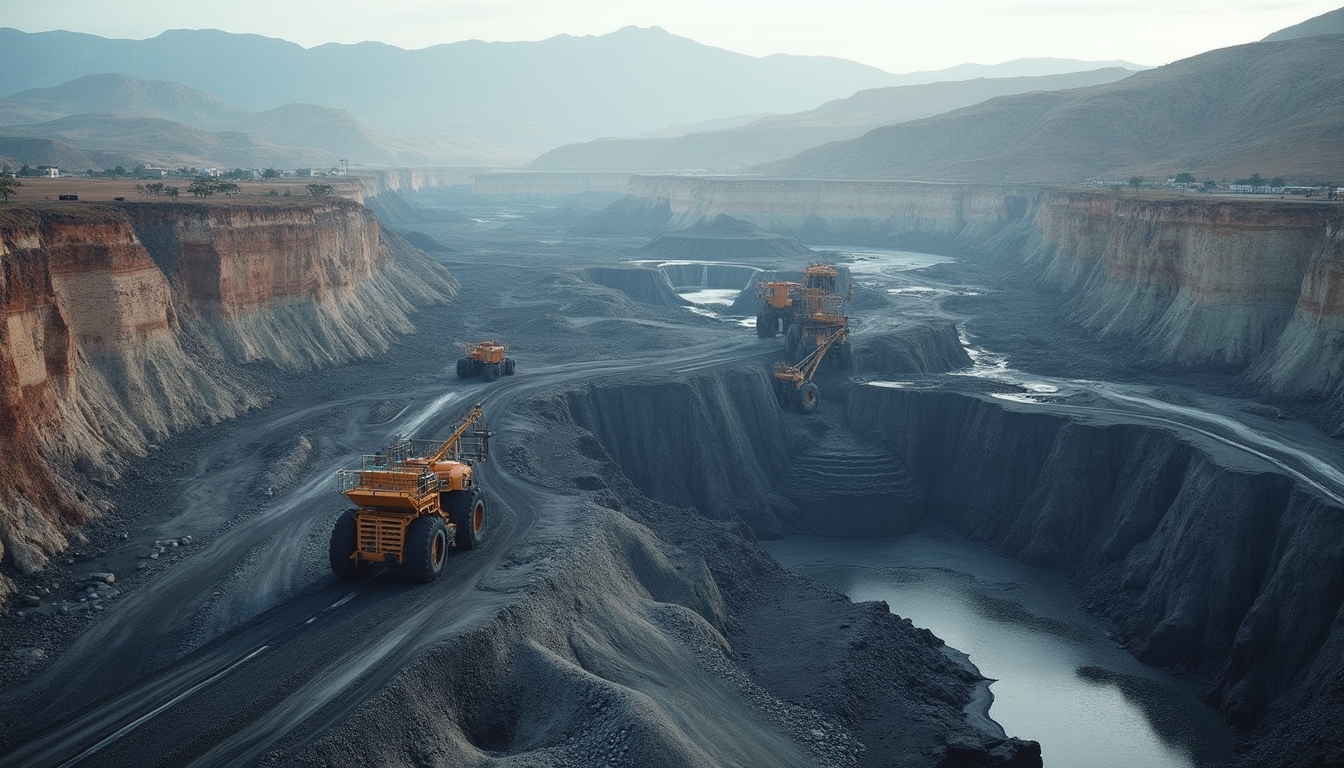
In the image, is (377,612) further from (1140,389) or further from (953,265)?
(953,265)

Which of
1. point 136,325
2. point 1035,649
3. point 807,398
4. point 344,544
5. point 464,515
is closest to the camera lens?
point 344,544

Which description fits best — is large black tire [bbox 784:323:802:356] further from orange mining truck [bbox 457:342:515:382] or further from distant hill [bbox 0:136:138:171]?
distant hill [bbox 0:136:138:171]

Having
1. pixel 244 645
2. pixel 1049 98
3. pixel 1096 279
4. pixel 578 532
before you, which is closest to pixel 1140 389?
pixel 1096 279

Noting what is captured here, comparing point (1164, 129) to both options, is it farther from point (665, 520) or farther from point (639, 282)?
point (665, 520)

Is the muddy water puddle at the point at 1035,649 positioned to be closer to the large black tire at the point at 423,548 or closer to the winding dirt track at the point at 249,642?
the winding dirt track at the point at 249,642

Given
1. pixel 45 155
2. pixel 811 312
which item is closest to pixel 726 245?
pixel 811 312

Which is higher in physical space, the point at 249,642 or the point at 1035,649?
the point at 249,642

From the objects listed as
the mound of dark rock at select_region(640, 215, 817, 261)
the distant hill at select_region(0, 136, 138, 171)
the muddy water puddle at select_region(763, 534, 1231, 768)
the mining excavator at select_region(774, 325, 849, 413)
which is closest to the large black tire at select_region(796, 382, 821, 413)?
the mining excavator at select_region(774, 325, 849, 413)

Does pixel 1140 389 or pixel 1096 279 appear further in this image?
pixel 1096 279
